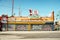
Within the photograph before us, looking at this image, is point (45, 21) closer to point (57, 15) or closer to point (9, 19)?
point (9, 19)

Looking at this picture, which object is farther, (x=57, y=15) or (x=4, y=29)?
(x=57, y=15)

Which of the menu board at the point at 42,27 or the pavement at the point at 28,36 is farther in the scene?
the menu board at the point at 42,27

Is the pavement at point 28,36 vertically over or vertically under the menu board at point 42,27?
over

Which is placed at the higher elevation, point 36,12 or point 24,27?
point 36,12

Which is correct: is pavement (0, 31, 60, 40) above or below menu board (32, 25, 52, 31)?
above

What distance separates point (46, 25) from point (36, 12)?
5.74 m

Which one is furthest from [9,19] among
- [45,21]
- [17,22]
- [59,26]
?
[59,26]

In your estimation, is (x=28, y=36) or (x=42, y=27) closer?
(x=28, y=36)

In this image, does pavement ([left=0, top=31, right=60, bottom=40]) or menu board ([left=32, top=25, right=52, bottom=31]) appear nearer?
pavement ([left=0, top=31, right=60, bottom=40])

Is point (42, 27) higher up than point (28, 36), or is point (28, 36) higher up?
point (28, 36)

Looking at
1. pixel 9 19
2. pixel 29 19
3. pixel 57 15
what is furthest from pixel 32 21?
pixel 57 15

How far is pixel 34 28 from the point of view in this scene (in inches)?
2630

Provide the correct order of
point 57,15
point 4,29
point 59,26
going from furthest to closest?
point 57,15
point 59,26
point 4,29

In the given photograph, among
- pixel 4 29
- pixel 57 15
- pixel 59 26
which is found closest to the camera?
pixel 4 29
